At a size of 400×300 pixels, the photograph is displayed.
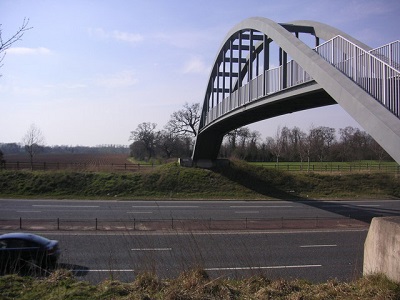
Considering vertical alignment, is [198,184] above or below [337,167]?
below

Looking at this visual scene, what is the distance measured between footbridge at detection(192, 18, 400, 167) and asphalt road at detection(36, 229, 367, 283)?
4.73 meters

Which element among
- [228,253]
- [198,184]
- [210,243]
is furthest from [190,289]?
[198,184]

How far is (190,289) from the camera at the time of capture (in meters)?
5.17

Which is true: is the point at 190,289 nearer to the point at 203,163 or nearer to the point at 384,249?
the point at 384,249

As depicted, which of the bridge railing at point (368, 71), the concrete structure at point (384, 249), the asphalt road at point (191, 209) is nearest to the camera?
the concrete structure at point (384, 249)

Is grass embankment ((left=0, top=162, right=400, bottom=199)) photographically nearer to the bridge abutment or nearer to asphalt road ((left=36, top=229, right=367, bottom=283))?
the bridge abutment

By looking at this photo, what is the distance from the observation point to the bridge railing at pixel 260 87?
17.3m

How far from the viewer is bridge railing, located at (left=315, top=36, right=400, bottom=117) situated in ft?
30.5

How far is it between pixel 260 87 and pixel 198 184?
1798cm

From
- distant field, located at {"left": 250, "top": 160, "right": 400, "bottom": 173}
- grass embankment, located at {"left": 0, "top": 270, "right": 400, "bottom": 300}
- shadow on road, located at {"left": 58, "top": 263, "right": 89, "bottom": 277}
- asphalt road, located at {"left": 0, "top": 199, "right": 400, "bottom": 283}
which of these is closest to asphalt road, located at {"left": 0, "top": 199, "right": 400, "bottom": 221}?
asphalt road, located at {"left": 0, "top": 199, "right": 400, "bottom": 283}

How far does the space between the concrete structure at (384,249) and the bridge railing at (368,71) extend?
4.44 m

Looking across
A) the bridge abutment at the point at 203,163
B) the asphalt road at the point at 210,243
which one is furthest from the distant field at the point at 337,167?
the asphalt road at the point at 210,243

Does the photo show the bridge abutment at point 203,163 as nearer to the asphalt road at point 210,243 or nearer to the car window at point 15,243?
the asphalt road at point 210,243

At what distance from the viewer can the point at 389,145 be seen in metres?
8.66
